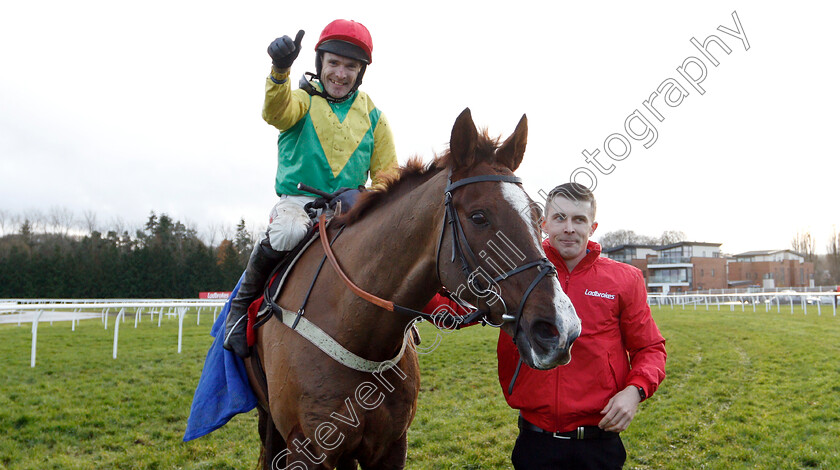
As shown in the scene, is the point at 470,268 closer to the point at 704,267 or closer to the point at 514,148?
the point at 514,148

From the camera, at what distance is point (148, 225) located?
5541cm

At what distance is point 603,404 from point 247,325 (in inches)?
76.7

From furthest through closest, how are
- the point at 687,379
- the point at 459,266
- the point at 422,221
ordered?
1. the point at 687,379
2. the point at 422,221
3. the point at 459,266

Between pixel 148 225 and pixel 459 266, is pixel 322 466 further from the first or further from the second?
pixel 148 225

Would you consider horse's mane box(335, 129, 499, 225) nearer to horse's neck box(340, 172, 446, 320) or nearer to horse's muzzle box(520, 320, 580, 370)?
horse's neck box(340, 172, 446, 320)

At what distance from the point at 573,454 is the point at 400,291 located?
1224mm

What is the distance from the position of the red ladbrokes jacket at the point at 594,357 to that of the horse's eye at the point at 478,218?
3.18ft

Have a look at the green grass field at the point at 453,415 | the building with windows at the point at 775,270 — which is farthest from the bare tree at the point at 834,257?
the green grass field at the point at 453,415

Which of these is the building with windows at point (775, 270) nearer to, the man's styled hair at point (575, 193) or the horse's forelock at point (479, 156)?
the man's styled hair at point (575, 193)

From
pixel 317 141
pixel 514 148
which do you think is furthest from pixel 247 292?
pixel 514 148

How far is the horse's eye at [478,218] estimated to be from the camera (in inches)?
76.7

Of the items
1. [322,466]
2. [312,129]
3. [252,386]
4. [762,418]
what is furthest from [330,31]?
[762,418]

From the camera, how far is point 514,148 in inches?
87.0

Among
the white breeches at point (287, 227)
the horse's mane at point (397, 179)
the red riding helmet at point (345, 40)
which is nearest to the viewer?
the horse's mane at point (397, 179)
